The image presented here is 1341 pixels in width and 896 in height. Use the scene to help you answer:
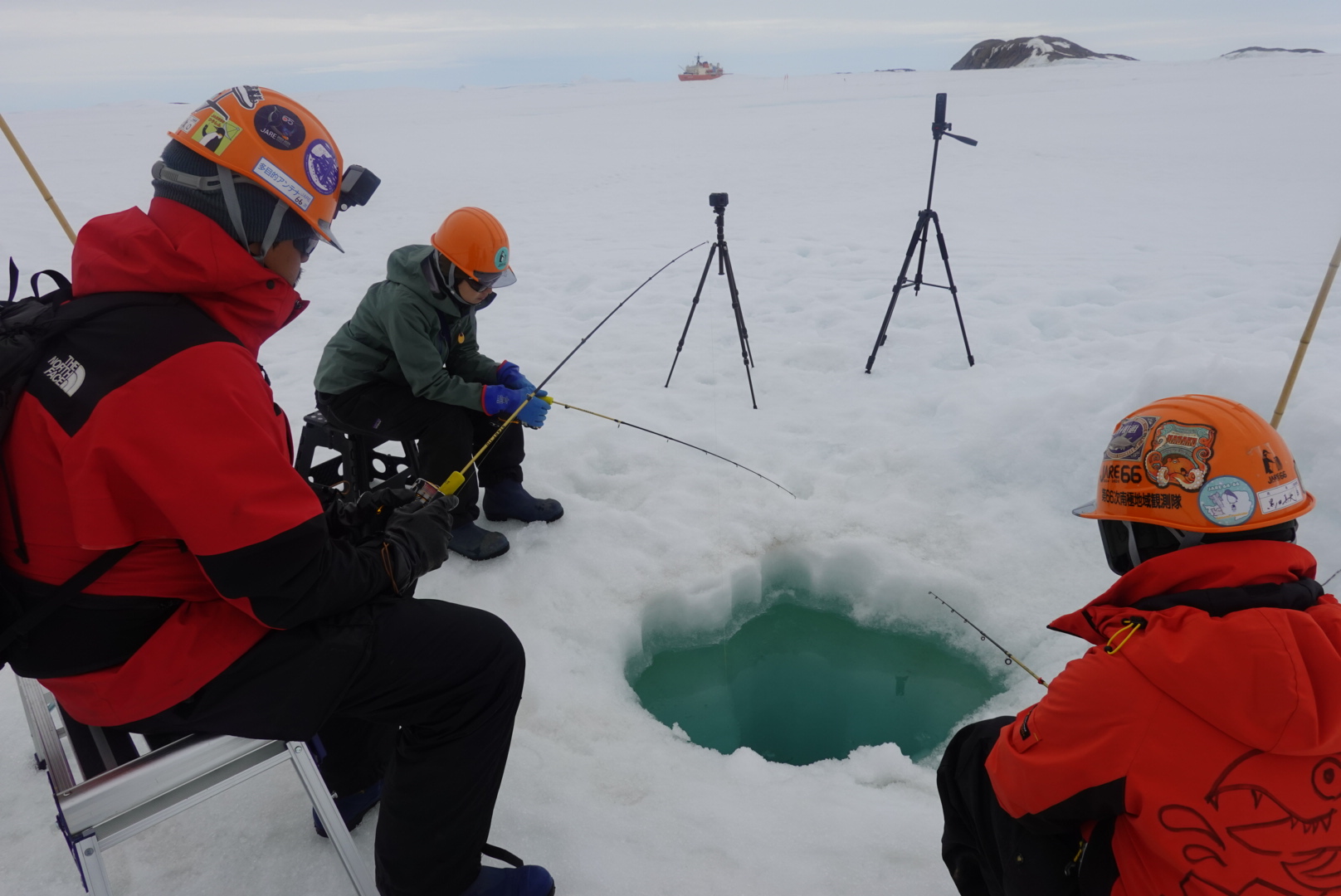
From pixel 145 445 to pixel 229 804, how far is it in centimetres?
139

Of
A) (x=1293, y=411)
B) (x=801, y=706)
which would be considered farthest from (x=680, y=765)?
(x=1293, y=411)

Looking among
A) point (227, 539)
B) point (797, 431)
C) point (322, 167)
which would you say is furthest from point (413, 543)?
point (797, 431)

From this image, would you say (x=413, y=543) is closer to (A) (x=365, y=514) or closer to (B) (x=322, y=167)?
(A) (x=365, y=514)

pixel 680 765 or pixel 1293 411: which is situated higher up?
pixel 1293 411

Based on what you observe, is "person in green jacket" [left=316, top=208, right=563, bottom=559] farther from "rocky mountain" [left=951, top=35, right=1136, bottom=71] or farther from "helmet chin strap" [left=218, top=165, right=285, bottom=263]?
"rocky mountain" [left=951, top=35, right=1136, bottom=71]

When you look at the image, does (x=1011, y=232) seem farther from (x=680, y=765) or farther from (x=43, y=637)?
(x=43, y=637)

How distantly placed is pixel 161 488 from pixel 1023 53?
51.1 m

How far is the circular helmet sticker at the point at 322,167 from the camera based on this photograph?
1589 mm

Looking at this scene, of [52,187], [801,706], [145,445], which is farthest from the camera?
[52,187]

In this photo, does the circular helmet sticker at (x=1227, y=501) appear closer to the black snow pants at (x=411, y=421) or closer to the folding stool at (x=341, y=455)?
the black snow pants at (x=411, y=421)

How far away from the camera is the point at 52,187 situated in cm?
1210

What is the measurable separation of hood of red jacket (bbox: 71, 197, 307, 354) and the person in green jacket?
158 centimetres

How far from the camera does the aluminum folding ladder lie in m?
1.39

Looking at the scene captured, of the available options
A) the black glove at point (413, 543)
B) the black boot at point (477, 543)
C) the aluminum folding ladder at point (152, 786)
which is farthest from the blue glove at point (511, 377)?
the aluminum folding ladder at point (152, 786)
